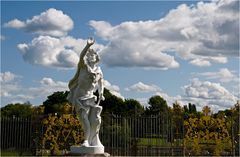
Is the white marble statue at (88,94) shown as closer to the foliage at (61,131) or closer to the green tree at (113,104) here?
the foliage at (61,131)

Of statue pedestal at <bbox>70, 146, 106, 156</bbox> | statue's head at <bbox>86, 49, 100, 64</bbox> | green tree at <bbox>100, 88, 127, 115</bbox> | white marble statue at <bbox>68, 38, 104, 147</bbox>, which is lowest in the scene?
statue pedestal at <bbox>70, 146, 106, 156</bbox>

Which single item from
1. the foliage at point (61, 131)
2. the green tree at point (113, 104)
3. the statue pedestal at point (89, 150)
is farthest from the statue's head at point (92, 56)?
the green tree at point (113, 104)

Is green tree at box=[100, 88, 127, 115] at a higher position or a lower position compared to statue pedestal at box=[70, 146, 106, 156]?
higher

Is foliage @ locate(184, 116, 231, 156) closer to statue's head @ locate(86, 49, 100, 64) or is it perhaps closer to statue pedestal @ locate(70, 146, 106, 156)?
statue pedestal @ locate(70, 146, 106, 156)

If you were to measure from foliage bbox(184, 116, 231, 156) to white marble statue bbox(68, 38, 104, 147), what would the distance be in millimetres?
10542

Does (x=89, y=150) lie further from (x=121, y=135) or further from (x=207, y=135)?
(x=207, y=135)

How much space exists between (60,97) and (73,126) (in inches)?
995

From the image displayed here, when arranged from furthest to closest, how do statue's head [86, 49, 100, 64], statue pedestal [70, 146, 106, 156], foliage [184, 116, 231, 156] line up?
foliage [184, 116, 231, 156], statue's head [86, 49, 100, 64], statue pedestal [70, 146, 106, 156]

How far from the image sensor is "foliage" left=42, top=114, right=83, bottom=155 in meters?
22.4

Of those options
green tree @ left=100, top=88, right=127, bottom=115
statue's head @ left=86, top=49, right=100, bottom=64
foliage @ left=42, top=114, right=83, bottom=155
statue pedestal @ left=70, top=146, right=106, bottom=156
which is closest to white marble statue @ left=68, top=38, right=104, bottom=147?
statue's head @ left=86, top=49, right=100, bottom=64

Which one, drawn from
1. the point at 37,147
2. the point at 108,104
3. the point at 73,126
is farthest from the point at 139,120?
the point at 108,104

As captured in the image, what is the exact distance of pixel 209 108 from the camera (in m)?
23.2

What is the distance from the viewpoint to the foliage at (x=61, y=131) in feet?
73.6

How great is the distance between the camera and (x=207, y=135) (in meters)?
21.7
